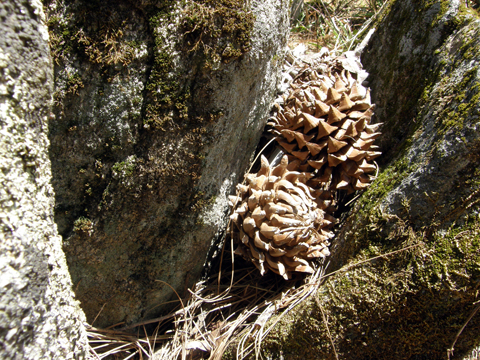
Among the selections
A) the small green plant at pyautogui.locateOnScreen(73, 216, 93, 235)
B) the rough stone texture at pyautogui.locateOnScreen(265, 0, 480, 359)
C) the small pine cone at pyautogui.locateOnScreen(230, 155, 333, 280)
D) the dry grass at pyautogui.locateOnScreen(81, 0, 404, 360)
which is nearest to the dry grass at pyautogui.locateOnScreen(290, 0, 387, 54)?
the rough stone texture at pyautogui.locateOnScreen(265, 0, 480, 359)

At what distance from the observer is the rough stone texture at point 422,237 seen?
1206 millimetres

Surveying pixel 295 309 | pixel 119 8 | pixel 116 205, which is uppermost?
pixel 119 8

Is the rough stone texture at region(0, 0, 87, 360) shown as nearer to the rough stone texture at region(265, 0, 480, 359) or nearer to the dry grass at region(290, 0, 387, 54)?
the rough stone texture at region(265, 0, 480, 359)

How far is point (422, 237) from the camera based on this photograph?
1287 mm

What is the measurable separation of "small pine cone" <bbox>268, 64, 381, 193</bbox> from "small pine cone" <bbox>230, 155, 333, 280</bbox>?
120mm

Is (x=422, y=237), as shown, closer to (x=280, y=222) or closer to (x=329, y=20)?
(x=280, y=222)

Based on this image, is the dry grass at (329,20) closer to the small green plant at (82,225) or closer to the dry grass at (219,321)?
the dry grass at (219,321)

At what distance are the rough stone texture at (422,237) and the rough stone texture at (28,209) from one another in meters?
0.97

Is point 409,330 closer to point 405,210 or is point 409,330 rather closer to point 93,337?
point 405,210

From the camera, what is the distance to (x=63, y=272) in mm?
1001

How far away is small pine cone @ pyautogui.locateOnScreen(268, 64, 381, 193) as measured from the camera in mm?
1582

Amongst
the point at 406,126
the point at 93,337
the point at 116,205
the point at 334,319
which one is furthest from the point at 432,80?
the point at 93,337

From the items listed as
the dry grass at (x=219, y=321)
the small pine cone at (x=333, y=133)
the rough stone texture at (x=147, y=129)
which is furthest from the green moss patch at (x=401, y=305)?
the rough stone texture at (x=147, y=129)

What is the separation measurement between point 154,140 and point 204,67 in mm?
398
